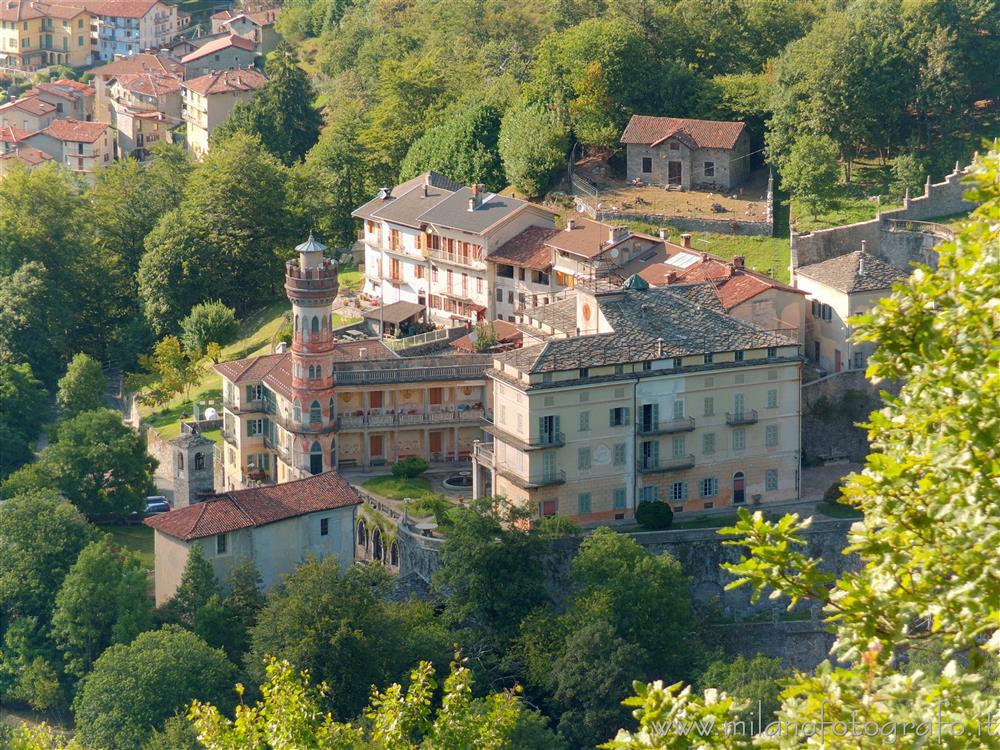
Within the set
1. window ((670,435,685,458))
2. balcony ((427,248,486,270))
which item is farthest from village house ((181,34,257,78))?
window ((670,435,685,458))

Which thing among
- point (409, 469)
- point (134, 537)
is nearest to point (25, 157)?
point (134, 537)

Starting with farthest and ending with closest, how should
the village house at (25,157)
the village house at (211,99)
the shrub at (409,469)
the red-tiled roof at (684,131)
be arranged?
1. the village house at (25,157)
2. the village house at (211,99)
3. the red-tiled roof at (684,131)
4. the shrub at (409,469)

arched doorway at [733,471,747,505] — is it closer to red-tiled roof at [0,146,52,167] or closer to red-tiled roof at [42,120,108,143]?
red-tiled roof at [0,146,52,167]

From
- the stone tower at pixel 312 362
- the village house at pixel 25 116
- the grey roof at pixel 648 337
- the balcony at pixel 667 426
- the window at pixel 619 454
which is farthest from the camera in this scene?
the village house at pixel 25 116

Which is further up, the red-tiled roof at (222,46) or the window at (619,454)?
the red-tiled roof at (222,46)

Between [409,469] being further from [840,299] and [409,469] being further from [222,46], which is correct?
[222,46]

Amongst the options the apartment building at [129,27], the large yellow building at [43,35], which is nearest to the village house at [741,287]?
the apartment building at [129,27]

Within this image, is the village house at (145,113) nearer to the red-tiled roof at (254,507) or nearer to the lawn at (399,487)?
the lawn at (399,487)

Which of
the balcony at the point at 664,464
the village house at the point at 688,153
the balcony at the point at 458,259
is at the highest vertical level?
the village house at the point at 688,153
